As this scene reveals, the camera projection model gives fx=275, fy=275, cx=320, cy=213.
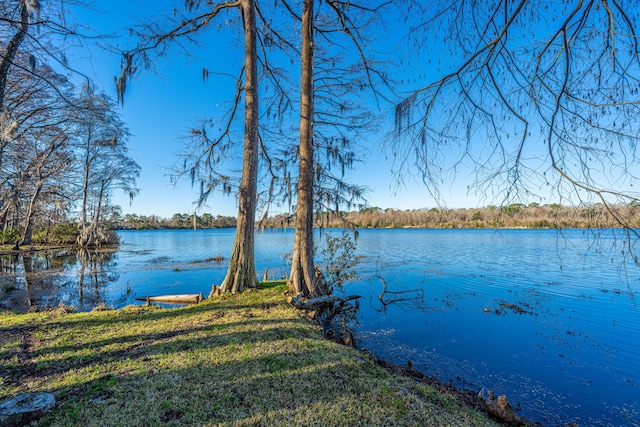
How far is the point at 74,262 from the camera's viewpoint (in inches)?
657

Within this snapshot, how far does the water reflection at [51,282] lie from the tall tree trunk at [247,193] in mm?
3805

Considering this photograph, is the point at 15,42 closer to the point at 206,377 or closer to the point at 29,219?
the point at 206,377

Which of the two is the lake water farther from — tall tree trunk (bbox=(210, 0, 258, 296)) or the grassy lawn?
tall tree trunk (bbox=(210, 0, 258, 296))

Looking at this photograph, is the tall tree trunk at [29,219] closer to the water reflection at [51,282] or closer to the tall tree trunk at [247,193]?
the water reflection at [51,282]

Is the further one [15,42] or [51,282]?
[51,282]

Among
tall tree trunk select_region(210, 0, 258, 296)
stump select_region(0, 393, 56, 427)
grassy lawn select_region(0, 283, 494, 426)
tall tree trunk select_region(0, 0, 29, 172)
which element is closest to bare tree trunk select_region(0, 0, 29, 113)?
tall tree trunk select_region(0, 0, 29, 172)

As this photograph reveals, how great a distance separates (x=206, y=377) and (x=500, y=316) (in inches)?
325

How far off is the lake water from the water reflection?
39mm

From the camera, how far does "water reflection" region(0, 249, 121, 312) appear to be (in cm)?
841

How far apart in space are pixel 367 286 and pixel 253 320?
301 inches

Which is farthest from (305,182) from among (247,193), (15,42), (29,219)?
(29,219)

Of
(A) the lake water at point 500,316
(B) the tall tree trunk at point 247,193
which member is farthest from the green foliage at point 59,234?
(B) the tall tree trunk at point 247,193

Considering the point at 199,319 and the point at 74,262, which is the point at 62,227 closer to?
the point at 74,262

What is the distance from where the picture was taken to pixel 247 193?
267 inches
